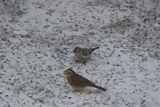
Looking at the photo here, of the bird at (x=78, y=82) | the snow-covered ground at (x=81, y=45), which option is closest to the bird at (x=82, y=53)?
the snow-covered ground at (x=81, y=45)

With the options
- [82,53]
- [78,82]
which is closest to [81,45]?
[82,53]

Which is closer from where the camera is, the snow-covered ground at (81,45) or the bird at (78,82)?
the snow-covered ground at (81,45)

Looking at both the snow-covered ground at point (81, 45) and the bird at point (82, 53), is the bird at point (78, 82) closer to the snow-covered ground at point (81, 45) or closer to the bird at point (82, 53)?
the snow-covered ground at point (81, 45)

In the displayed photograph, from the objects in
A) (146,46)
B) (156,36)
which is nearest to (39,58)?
(146,46)

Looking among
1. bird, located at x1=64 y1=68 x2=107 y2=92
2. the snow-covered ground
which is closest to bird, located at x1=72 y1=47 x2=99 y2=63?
the snow-covered ground

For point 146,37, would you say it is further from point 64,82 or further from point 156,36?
point 64,82

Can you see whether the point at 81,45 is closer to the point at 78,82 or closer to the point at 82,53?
the point at 82,53

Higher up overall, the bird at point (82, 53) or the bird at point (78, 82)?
the bird at point (82, 53)

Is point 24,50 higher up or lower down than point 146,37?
lower down
